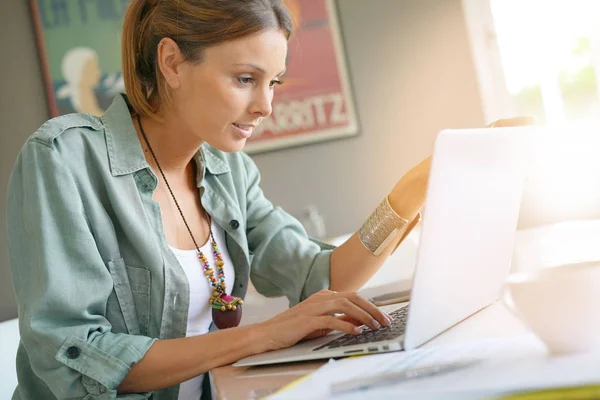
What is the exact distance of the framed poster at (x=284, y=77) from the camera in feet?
10.6

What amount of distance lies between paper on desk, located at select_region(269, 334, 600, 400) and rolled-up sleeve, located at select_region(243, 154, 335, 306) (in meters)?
0.72

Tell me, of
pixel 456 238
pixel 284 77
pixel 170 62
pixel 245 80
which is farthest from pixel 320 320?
pixel 284 77

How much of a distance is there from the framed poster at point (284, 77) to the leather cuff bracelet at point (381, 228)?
179cm

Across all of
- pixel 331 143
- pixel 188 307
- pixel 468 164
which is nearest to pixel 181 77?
pixel 188 307

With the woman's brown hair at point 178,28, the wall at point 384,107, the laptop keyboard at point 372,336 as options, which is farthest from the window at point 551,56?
the laptop keyboard at point 372,336

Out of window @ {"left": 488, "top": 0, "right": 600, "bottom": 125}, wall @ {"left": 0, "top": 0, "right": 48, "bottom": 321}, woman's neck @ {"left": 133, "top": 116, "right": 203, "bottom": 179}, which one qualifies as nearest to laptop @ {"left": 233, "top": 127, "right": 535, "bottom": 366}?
woman's neck @ {"left": 133, "top": 116, "right": 203, "bottom": 179}

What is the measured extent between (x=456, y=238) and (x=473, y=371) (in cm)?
24

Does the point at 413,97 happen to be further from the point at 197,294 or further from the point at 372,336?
the point at 372,336

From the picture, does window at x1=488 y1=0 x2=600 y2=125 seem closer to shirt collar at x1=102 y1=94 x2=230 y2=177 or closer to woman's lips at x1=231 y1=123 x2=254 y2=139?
woman's lips at x1=231 y1=123 x2=254 y2=139

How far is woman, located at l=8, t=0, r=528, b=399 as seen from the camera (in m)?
1.05

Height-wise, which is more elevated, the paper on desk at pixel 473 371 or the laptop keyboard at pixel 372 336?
the paper on desk at pixel 473 371

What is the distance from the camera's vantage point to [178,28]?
142 centimetres

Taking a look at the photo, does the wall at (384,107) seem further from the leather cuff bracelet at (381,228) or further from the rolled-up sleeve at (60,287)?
the rolled-up sleeve at (60,287)

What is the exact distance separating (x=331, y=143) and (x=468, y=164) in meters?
2.63
